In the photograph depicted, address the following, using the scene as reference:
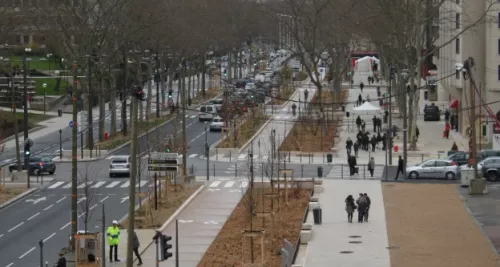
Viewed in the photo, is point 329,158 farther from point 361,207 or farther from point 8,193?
point 361,207

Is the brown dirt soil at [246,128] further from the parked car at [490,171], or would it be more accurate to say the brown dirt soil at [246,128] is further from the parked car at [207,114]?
the parked car at [490,171]

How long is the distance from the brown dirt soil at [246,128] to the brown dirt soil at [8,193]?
73.3 feet

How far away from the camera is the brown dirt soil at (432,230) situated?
4459 centimetres

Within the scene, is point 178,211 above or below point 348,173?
below

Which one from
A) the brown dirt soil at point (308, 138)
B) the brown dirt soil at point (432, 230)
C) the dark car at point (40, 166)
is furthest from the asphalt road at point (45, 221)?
the brown dirt soil at point (308, 138)

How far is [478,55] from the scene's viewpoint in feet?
307

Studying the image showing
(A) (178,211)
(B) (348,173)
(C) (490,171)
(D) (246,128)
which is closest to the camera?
(A) (178,211)

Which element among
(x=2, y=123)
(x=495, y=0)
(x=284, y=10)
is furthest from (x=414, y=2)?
(x=284, y=10)

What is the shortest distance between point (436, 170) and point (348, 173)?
5281 mm

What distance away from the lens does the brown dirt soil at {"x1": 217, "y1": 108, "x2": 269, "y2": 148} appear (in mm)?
87537

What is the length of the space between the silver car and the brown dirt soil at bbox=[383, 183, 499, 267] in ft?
12.8

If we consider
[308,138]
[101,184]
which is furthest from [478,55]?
[101,184]

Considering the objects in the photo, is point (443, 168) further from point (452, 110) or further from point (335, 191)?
point (452, 110)

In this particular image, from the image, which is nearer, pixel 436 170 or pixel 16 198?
pixel 16 198
